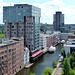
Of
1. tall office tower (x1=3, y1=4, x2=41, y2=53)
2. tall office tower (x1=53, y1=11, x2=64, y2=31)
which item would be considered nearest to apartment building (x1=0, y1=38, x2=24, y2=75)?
tall office tower (x1=3, y1=4, x2=41, y2=53)

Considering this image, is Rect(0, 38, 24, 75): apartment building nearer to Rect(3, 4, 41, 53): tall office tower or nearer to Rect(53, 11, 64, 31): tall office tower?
Rect(3, 4, 41, 53): tall office tower

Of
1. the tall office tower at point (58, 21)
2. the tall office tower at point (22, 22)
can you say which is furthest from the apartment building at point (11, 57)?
the tall office tower at point (58, 21)

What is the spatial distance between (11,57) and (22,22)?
21.5 metres

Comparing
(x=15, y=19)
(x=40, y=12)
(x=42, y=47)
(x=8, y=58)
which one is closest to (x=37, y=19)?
(x=40, y=12)

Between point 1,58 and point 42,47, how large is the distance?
145 ft

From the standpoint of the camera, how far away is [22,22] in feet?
204

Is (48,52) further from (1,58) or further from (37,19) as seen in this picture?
(1,58)

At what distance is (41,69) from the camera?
50000 mm

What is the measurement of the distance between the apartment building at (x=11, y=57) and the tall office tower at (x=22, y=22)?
474 inches

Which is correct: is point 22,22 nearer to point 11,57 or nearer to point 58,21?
point 11,57

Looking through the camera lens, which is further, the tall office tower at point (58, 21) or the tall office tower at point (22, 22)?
the tall office tower at point (58, 21)

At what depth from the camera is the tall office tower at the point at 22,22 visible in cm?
6097

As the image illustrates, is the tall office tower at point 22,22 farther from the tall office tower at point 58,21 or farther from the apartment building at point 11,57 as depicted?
the tall office tower at point 58,21

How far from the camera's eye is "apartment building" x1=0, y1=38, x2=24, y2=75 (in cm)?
3922
